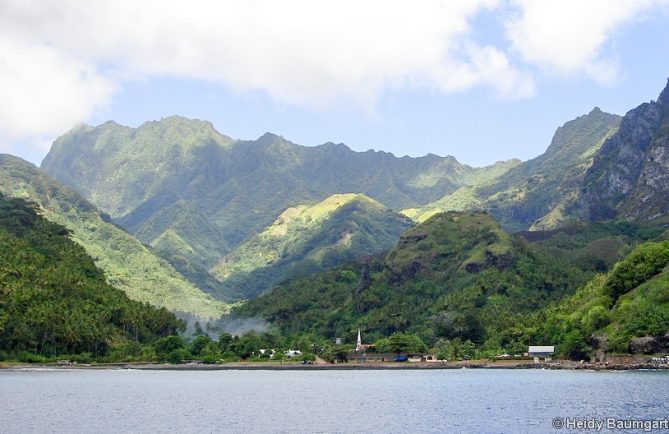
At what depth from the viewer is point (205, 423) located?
102 m

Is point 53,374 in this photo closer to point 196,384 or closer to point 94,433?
point 196,384

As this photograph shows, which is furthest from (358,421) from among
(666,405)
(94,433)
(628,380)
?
(628,380)

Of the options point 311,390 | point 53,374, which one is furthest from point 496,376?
point 53,374

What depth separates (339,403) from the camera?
124m

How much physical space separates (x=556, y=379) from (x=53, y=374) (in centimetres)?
11344

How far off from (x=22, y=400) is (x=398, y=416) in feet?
195

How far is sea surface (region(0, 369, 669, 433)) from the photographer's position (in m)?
96.1

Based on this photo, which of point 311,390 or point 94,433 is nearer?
point 94,433

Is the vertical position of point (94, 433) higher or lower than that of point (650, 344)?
lower

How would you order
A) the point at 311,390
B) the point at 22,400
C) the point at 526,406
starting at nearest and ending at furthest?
the point at 526,406
the point at 22,400
the point at 311,390

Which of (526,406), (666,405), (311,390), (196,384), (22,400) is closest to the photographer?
(666,405)

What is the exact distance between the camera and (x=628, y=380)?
141875mm

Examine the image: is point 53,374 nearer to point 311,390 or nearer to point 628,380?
point 311,390

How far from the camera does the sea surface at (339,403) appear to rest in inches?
3782
